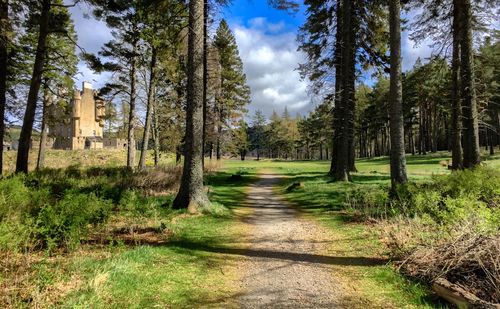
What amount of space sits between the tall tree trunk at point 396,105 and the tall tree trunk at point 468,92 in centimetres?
351

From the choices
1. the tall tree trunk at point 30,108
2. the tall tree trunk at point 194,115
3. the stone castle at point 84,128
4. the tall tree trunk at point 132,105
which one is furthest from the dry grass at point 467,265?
the stone castle at point 84,128

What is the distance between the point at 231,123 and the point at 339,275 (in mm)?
36623

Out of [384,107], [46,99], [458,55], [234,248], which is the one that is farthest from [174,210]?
[384,107]

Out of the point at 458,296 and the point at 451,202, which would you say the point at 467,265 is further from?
the point at 451,202

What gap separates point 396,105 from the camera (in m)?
10.7

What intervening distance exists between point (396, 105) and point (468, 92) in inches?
161

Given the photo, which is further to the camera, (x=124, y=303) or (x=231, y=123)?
(x=231, y=123)

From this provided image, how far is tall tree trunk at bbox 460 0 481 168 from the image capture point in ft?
40.8

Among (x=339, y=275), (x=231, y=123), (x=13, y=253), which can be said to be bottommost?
(x=339, y=275)

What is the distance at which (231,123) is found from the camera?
4141 cm

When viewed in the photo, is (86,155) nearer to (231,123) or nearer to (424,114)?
(231,123)

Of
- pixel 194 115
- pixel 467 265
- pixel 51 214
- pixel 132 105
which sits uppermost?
pixel 132 105

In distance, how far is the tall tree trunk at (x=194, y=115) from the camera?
32.7 feet

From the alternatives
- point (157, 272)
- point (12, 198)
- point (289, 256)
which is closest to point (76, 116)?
point (12, 198)
